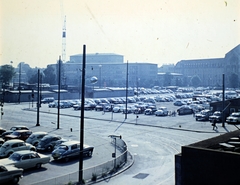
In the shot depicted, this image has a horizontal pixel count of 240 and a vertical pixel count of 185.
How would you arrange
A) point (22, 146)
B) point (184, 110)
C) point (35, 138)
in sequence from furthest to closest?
1. point (184, 110)
2. point (35, 138)
3. point (22, 146)

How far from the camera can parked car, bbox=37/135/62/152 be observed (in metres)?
22.8

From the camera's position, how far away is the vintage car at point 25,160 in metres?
17.1

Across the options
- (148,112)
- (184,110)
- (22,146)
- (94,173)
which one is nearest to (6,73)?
(148,112)

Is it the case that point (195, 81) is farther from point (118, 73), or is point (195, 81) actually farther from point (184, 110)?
point (184, 110)

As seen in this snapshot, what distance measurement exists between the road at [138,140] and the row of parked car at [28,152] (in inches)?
20.3

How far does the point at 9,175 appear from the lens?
15.1 m

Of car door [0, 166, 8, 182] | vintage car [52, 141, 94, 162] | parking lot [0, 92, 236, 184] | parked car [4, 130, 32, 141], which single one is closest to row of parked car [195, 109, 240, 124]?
parking lot [0, 92, 236, 184]

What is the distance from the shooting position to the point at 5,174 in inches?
592

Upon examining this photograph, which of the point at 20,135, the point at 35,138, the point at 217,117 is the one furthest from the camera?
the point at 217,117

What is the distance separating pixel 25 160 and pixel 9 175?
235 centimetres

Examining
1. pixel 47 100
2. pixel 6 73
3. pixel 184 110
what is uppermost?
pixel 6 73

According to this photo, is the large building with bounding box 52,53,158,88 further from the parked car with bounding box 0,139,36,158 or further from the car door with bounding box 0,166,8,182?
the car door with bounding box 0,166,8,182

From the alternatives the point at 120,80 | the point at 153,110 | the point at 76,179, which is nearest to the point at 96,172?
the point at 76,179

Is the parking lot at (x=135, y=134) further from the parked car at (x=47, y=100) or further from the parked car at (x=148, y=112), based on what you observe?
the parked car at (x=47, y=100)
